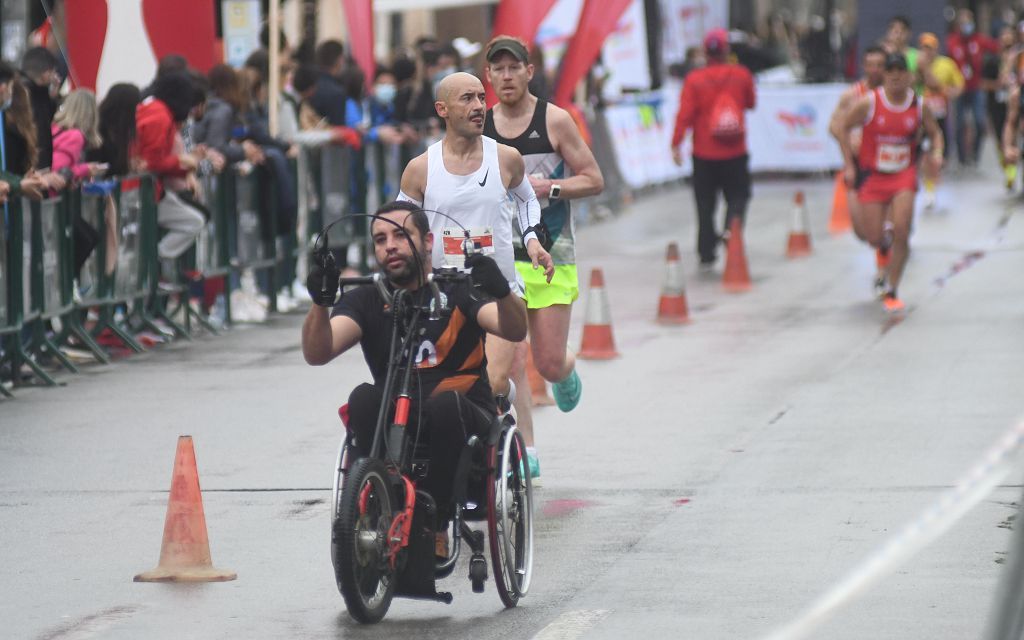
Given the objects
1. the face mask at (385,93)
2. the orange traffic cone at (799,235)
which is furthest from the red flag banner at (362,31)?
the orange traffic cone at (799,235)

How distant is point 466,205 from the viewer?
313 inches

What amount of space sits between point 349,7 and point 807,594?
43.9ft

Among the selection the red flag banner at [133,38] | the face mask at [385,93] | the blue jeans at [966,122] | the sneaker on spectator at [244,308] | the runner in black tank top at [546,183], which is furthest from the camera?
the blue jeans at [966,122]

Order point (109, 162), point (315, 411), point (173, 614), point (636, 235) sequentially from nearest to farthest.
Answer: point (173, 614)
point (315, 411)
point (109, 162)
point (636, 235)

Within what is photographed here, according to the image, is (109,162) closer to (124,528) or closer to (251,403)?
(251,403)

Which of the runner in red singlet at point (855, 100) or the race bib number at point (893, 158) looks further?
the runner in red singlet at point (855, 100)

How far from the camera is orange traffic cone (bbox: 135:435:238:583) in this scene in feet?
23.0

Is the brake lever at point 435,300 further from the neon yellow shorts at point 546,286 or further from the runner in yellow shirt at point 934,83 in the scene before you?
the runner in yellow shirt at point 934,83

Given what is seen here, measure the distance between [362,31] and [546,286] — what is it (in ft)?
35.2

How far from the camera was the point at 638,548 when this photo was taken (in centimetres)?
747

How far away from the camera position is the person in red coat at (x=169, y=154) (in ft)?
44.7

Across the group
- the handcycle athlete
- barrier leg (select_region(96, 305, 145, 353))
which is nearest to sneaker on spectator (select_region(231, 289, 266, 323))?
barrier leg (select_region(96, 305, 145, 353))

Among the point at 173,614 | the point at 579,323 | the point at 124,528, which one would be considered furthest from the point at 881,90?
the point at 173,614

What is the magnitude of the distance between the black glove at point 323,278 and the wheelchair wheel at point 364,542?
0.54 meters
